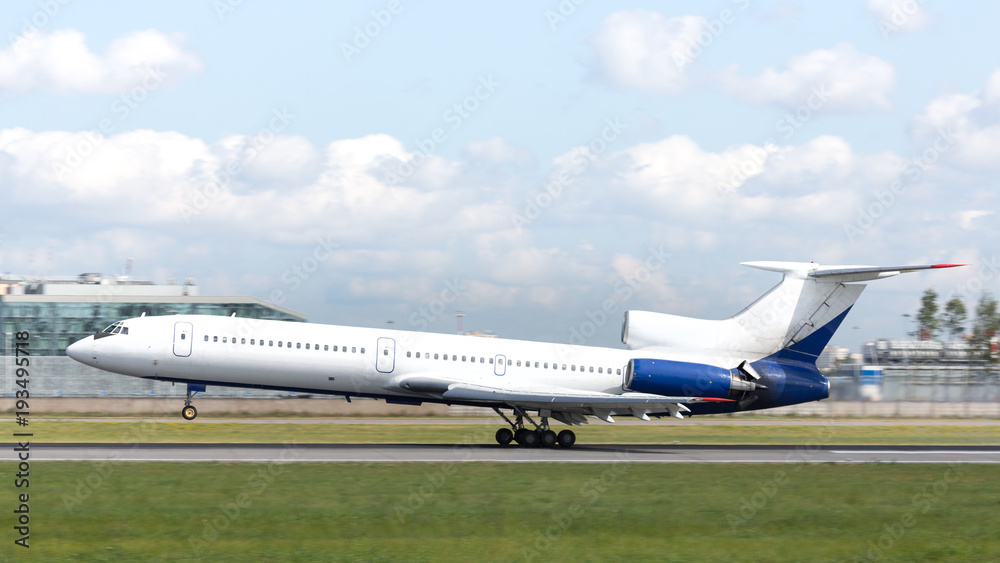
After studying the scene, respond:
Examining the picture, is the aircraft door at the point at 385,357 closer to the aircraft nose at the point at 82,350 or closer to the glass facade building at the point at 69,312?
the aircraft nose at the point at 82,350

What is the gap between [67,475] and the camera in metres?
20.5

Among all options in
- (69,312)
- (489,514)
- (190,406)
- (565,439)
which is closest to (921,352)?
(69,312)

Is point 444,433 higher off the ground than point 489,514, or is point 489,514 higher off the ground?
point 489,514

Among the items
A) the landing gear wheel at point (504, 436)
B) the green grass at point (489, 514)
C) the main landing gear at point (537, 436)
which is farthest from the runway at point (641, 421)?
the green grass at point (489, 514)

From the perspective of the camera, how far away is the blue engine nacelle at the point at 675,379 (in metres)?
30.3

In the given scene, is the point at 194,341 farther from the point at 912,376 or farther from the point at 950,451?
the point at 912,376

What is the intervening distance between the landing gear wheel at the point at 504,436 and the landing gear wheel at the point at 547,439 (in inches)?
43.5

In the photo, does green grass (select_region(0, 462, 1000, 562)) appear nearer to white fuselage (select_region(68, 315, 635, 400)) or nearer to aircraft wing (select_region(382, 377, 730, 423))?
aircraft wing (select_region(382, 377, 730, 423))

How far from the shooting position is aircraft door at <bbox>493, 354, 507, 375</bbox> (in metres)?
31.8

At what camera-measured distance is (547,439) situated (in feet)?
102

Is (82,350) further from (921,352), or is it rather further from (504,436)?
(921,352)

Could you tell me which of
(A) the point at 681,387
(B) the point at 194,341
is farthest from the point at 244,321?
(A) the point at 681,387

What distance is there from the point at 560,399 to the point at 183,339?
1241cm

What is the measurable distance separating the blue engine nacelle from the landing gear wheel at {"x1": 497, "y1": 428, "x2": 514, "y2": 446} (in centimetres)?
427
